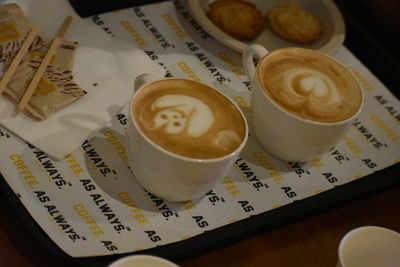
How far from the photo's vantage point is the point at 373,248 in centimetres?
88

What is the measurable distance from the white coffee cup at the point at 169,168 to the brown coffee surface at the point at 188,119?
15mm

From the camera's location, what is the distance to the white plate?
Result: 1.24 metres

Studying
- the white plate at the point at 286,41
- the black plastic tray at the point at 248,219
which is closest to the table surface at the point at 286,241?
the black plastic tray at the point at 248,219

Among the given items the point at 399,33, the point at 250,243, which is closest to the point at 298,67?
the point at 250,243

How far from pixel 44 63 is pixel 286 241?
0.55 metres

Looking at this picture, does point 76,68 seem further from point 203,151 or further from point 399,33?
point 399,33

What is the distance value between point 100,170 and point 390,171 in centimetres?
55

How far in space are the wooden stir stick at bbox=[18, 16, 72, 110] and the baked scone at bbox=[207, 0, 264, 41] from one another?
0.33 m

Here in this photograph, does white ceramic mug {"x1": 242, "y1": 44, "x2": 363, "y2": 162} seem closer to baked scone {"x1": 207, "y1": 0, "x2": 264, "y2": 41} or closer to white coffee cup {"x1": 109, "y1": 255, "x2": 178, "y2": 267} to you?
baked scone {"x1": 207, "y1": 0, "x2": 264, "y2": 41}

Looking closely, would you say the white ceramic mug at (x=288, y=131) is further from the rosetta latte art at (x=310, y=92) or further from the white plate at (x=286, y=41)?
the white plate at (x=286, y=41)

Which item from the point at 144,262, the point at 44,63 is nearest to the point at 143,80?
the point at 44,63

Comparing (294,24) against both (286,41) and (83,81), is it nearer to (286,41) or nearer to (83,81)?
(286,41)

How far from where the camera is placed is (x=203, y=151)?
0.89 metres

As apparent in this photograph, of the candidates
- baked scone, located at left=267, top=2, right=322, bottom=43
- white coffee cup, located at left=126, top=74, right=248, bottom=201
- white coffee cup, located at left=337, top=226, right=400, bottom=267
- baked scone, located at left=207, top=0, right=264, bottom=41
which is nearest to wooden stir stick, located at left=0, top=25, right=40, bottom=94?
white coffee cup, located at left=126, top=74, right=248, bottom=201
